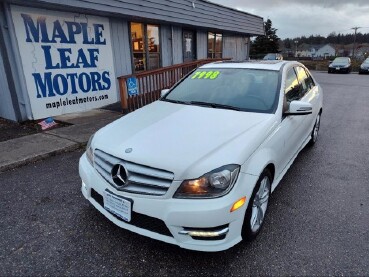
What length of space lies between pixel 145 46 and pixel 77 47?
8.87 feet

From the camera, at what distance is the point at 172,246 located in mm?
2498

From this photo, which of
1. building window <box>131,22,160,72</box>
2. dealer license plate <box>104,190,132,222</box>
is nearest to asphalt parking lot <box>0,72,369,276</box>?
dealer license plate <box>104,190,132,222</box>

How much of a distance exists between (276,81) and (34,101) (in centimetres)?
541

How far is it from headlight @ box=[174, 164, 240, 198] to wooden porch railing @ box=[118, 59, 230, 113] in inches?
204

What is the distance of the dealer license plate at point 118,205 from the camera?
2.24 meters

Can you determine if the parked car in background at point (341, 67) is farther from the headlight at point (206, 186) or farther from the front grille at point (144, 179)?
the front grille at point (144, 179)

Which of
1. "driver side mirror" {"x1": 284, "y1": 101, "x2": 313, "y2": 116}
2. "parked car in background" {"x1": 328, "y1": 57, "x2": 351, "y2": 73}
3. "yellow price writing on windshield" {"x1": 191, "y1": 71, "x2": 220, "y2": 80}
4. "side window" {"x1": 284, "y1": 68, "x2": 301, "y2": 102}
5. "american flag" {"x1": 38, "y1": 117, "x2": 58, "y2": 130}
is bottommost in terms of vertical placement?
"parked car in background" {"x1": 328, "y1": 57, "x2": 351, "y2": 73}

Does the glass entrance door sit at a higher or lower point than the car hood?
higher

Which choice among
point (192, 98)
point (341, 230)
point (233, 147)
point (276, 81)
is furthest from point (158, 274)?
point (276, 81)

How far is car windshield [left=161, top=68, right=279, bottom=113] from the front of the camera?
323 cm

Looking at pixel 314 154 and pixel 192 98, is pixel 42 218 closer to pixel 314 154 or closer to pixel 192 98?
pixel 192 98

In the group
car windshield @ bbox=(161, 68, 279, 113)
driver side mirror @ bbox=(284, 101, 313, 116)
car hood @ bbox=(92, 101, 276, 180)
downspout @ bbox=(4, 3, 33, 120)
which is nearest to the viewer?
car hood @ bbox=(92, 101, 276, 180)

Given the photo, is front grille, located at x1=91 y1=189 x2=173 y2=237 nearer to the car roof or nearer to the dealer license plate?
the dealer license plate

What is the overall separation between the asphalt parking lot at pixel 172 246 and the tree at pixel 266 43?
51514 millimetres
